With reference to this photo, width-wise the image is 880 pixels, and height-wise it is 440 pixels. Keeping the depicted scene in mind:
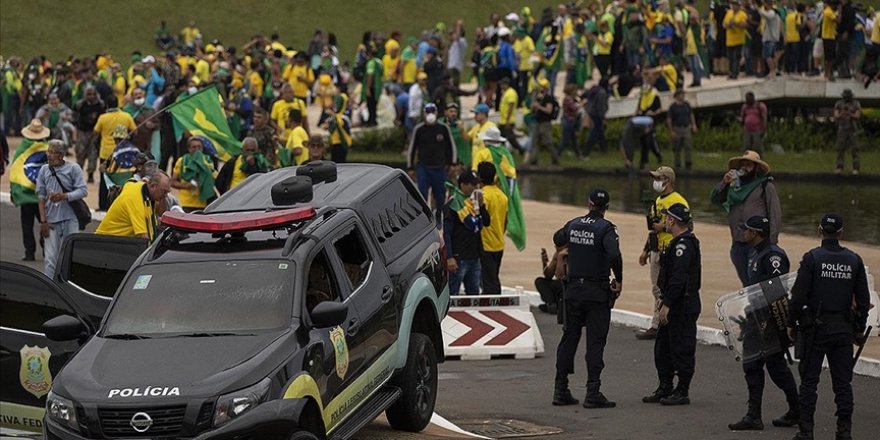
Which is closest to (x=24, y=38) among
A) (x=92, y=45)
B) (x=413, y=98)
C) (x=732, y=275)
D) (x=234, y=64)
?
(x=92, y=45)

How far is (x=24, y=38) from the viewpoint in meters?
57.8

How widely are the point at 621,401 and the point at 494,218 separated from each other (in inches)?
159

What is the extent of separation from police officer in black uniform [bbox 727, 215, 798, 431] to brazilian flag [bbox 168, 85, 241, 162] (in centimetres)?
1019

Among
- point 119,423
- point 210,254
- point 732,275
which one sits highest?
point 210,254

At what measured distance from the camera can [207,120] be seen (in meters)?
21.8

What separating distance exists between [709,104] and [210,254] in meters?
28.3

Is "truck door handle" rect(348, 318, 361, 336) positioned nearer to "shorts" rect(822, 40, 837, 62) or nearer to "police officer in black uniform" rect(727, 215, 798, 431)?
"police officer in black uniform" rect(727, 215, 798, 431)

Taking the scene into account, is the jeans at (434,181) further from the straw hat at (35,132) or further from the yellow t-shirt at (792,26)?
the yellow t-shirt at (792,26)

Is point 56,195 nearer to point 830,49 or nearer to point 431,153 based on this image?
point 431,153

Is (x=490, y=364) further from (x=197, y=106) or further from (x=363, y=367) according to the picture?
(x=197, y=106)

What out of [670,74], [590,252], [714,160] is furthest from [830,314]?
[670,74]

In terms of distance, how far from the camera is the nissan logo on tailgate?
9539 mm

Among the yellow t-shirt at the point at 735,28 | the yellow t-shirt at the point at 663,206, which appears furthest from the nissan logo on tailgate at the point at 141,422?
the yellow t-shirt at the point at 735,28

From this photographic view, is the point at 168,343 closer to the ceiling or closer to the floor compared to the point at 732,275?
closer to the ceiling
